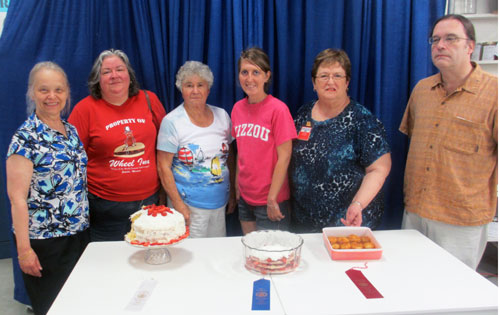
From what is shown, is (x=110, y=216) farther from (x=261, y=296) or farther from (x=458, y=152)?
(x=458, y=152)

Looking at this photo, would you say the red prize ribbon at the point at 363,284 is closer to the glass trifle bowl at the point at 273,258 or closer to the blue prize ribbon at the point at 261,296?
the glass trifle bowl at the point at 273,258

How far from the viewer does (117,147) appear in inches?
83.5

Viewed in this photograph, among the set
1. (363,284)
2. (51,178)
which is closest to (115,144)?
(51,178)

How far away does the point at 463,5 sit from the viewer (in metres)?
2.88

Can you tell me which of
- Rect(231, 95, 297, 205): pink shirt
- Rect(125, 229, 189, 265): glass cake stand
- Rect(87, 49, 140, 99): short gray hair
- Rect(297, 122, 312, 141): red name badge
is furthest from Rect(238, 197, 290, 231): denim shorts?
Rect(87, 49, 140, 99): short gray hair

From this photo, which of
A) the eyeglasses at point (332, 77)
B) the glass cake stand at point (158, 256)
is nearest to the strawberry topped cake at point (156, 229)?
the glass cake stand at point (158, 256)

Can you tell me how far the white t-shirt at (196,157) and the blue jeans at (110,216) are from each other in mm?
266

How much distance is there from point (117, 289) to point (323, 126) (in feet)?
4.13

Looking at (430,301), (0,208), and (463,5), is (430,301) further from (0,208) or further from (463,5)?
(0,208)

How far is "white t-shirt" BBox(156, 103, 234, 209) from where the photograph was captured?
2.17m

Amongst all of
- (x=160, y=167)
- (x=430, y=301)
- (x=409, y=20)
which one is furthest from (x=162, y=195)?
(x=409, y=20)

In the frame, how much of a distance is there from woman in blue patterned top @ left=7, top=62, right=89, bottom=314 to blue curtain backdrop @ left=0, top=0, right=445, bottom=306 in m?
0.63

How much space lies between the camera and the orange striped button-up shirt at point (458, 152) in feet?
6.19

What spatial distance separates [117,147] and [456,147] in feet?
5.87
